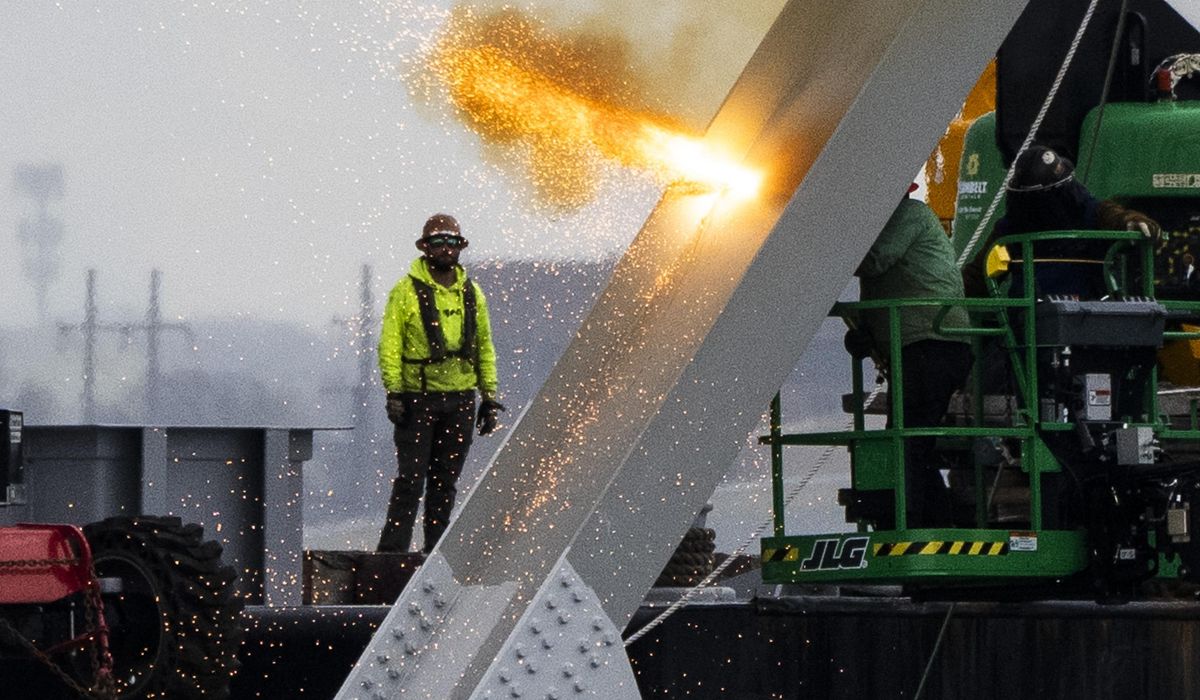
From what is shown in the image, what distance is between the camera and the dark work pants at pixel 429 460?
12891 mm

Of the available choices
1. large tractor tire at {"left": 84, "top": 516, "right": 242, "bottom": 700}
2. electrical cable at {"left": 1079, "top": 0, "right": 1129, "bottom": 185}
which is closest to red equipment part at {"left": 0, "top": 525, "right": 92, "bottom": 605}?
large tractor tire at {"left": 84, "top": 516, "right": 242, "bottom": 700}

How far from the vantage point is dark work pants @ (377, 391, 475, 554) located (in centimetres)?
1289

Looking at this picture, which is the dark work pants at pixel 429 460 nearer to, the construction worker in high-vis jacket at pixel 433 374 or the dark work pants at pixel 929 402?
the construction worker in high-vis jacket at pixel 433 374

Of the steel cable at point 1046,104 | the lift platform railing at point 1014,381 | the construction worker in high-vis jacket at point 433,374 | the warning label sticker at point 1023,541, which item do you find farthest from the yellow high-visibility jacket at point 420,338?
the warning label sticker at point 1023,541

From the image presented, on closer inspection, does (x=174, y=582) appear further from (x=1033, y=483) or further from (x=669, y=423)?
(x=1033, y=483)

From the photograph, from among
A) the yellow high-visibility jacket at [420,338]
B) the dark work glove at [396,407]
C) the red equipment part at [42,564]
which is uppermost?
the yellow high-visibility jacket at [420,338]

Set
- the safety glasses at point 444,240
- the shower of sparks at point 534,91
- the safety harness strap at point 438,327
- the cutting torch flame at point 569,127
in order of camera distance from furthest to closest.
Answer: the safety harness strap at point 438,327, the safety glasses at point 444,240, the shower of sparks at point 534,91, the cutting torch flame at point 569,127

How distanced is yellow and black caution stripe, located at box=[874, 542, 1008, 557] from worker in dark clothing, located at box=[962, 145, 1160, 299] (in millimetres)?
1196

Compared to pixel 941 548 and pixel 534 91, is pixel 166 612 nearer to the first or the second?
pixel 941 548

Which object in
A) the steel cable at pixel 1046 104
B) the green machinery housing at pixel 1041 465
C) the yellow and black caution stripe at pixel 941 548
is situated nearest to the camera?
the yellow and black caution stripe at pixel 941 548

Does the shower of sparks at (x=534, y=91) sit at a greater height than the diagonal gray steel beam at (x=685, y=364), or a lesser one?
greater

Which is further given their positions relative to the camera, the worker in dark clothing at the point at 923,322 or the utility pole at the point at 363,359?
the utility pole at the point at 363,359

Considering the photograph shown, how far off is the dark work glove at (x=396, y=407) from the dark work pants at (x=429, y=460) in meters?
0.04

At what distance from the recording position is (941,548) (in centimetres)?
874
